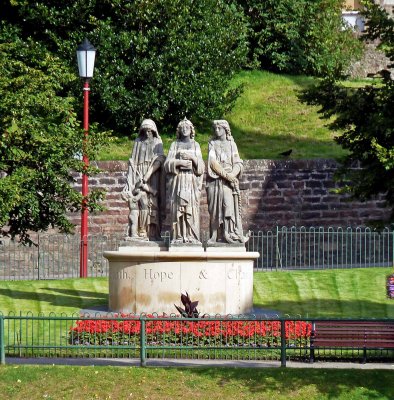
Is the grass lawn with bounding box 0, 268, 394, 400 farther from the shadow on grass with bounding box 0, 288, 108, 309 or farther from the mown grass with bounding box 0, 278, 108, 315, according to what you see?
the shadow on grass with bounding box 0, 288, 108, 309

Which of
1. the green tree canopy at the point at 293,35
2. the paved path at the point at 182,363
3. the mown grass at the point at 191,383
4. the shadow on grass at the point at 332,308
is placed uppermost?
→ the green tree canopy at the point at 293,35

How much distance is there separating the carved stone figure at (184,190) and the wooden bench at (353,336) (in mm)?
4794

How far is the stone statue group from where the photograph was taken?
29484 millimetres

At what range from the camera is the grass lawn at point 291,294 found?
102 ft

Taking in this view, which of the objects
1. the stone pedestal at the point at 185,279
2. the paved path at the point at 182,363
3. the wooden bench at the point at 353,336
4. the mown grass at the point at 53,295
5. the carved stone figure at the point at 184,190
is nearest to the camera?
the paved path at the point at 182,363

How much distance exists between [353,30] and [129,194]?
30.9 metres

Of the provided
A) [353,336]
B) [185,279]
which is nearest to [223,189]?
[185,279]

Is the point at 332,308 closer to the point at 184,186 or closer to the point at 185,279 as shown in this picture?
the point at 185,279

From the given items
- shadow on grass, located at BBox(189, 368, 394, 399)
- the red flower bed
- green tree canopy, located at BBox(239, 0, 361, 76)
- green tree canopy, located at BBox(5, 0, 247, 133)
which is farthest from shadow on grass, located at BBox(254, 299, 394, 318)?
green tree canopy, located at BBox(239, 0, 361, 76)

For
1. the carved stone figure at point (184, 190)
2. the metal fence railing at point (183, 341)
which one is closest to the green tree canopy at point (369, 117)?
the metal fence railing at point (183, 341)

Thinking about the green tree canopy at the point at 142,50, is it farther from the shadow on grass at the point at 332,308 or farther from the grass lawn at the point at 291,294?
the shadow on grass at the point at 332,308

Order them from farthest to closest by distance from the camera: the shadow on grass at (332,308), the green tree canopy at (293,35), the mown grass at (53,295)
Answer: the green tree canopy at (293,35)
the mown grass at (53,295)
the shadow on grass at (332,308)

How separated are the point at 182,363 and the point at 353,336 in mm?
2682

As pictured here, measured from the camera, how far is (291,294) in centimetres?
3312
